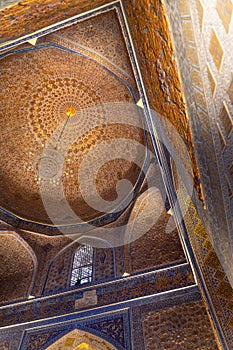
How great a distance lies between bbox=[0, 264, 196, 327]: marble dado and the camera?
15.7 feet

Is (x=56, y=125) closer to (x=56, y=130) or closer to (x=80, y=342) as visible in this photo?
(x=56, y=130)

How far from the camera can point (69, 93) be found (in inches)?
292

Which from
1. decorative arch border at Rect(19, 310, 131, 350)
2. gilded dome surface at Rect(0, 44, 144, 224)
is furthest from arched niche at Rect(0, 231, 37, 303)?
decorative arch border at Rect(19, 310, 131, 350)

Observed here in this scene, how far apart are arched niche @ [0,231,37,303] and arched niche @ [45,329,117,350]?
182cm

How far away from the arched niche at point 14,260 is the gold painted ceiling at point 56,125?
786 mm

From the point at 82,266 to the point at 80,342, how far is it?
5.19ft

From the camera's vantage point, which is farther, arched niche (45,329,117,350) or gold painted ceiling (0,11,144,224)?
gold painted ceiling (0,11,144,224)

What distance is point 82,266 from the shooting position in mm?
6078

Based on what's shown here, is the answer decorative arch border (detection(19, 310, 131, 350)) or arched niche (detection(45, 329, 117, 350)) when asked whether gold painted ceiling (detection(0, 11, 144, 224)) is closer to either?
decorative arch border (detection(19, 310, 131, 350))

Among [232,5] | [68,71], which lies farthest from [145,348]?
[68,71]

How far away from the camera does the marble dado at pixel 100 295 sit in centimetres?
479

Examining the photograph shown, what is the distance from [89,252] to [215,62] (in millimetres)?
5192

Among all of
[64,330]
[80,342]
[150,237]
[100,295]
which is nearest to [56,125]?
[150,237]

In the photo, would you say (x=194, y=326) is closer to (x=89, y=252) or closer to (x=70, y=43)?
(x=89, y=252)
